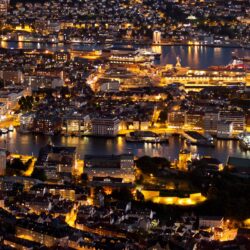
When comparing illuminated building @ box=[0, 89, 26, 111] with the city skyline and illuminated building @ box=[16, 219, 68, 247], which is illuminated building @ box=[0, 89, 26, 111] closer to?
the city skyline

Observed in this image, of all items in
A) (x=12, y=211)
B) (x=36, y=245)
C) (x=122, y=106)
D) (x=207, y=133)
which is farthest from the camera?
(x=122, y=106)

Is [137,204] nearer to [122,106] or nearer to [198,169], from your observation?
[198,169]

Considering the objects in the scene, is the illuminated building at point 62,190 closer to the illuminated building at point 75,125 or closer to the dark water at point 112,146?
the dark water at point 112,146

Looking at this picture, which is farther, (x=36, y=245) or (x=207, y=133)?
(x=207, y=133)

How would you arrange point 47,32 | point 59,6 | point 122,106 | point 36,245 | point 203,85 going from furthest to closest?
point 59,6 → point 47,32 → point 203,85 → point 122,106 → point 36,245

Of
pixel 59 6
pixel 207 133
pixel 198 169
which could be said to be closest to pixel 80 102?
pixel 207 133

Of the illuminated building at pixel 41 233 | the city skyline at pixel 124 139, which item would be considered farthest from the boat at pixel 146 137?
the illuminated building at pixel 41 233

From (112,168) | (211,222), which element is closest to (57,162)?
(112,168)
